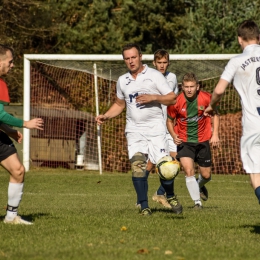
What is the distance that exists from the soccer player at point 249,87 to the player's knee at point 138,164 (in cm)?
230

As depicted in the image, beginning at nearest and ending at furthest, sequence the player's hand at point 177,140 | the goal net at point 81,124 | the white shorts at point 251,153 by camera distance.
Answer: the white shorts at point 251,153 < the player's hand at point 177,140 < the goal net at point 81,124

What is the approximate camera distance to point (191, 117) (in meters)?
11.7

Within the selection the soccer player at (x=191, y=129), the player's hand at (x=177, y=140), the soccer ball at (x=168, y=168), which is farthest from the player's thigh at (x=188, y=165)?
the soccer ball at (x=168, y=168)

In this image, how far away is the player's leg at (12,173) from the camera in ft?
28.1

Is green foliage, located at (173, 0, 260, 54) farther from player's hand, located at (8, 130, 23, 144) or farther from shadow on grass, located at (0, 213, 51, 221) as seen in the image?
player's hand, located at (8, 130, 23, 144)

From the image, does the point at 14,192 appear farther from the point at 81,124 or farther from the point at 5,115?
the point at 81,124

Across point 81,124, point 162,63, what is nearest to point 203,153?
point 162,63

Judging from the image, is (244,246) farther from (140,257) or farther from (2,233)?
(2,233)

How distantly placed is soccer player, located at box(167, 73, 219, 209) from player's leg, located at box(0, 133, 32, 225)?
3.33m

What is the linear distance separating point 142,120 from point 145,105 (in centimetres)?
20

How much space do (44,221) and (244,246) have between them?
9.08 ft

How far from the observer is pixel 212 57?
19219 millimetres

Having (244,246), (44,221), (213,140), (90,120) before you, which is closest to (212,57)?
(90,120)

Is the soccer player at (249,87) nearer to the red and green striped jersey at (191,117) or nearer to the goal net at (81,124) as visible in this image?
the red and green striped jersey at (191,117)
